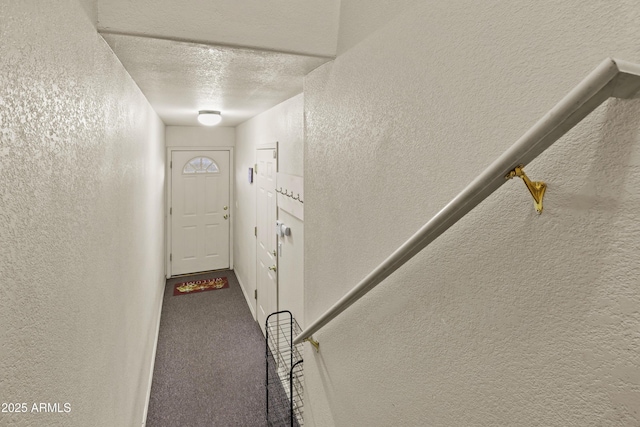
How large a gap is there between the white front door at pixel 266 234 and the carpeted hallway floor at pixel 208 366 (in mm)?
370

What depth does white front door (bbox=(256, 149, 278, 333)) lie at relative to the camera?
312 centimetres

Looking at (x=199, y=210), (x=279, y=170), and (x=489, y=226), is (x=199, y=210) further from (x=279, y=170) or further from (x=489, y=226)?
(x=489, y=226)

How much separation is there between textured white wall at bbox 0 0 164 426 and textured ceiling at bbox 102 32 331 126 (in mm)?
146

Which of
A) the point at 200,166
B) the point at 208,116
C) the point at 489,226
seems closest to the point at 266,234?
the point at 208,116

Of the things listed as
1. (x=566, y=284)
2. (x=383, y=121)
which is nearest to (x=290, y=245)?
(x=383, y=121)

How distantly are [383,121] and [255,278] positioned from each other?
306cm

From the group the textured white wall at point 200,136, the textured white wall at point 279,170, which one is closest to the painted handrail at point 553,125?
the textured white wall at point 279,170

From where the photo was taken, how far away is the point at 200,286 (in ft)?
15.4

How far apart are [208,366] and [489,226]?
2.91 m

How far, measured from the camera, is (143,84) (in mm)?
2066

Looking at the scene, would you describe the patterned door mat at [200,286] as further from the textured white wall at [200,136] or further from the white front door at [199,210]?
the textured white wall at [200,136]

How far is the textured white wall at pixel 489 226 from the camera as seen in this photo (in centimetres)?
53

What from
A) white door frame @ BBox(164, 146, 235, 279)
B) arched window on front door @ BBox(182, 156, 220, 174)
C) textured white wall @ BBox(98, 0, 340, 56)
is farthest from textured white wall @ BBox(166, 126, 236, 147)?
textured white wall @ BBox(98, 0, 340, 56)

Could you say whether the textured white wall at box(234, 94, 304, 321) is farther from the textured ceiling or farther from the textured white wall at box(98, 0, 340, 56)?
the textured white wall at box(98, 0, 340, 56)
